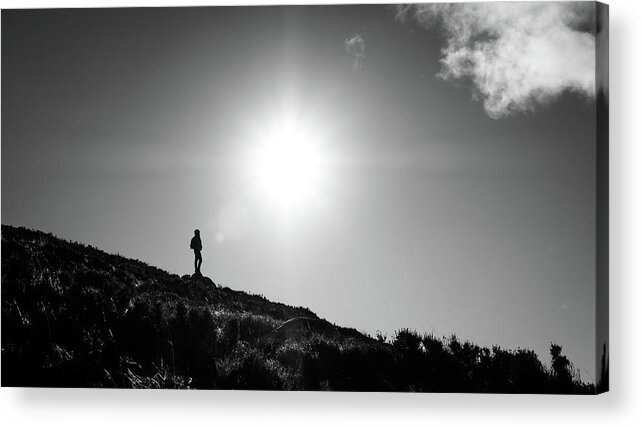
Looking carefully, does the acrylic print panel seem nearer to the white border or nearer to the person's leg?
the person's leg

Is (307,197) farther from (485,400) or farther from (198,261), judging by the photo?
(485,400)

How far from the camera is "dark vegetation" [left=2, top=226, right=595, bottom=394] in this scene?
8.15 metres

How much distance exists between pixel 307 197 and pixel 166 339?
1651 mm

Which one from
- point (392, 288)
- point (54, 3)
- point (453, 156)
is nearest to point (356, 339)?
point (392, 288)

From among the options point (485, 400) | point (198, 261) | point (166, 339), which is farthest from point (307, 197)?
point (485, 400)

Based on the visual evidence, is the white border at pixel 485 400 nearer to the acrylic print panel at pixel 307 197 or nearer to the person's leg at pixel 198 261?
the acrylic print panel at pixel 307 197

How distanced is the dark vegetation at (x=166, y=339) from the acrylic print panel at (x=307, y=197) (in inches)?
0.7

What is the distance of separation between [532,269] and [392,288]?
44.1 inches

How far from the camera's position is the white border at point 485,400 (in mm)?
8016

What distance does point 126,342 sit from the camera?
27.2 feet

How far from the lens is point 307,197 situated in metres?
8.27

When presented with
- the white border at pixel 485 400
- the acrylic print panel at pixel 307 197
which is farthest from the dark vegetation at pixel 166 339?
the white border at pixel 485 400

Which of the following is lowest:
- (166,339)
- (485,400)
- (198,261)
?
(485,400)

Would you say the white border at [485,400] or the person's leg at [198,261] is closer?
the white border at [485,400]
